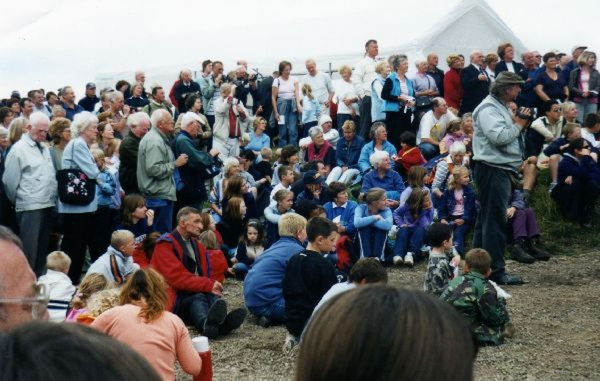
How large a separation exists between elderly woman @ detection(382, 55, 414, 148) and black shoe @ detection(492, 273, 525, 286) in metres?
5.40

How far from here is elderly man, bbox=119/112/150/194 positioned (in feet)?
37.4

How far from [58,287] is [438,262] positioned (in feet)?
10.9

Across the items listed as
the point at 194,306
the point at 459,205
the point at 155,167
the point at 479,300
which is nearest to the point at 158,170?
the point at 155,167

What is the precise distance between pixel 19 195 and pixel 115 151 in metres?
2.49

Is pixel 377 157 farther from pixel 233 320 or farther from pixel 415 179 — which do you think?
pixel 233 320

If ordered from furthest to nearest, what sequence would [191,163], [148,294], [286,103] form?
1. [286,103]
2. [191,163]
3. [148,294]

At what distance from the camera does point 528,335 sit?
871cm

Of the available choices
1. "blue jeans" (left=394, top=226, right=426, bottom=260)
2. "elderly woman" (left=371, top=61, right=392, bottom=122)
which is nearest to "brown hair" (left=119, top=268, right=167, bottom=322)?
"blue jeans" (left=394, top=226, right=426, bottom=260)

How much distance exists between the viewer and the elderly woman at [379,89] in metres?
15.8

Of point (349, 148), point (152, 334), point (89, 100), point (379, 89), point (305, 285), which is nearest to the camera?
point (152, 334)

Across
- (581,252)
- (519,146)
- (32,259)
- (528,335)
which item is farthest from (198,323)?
(581,252)

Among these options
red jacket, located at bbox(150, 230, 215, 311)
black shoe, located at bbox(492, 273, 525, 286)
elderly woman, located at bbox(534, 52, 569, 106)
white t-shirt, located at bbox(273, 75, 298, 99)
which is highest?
elderly woman, located at bbox(534, 52, 569, 106)

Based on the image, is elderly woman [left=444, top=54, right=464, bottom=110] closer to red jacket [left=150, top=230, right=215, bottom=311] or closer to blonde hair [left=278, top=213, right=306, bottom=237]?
blonde hair [left=278, top=213, right=306, bottom=237]

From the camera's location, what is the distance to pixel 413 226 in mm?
12180
